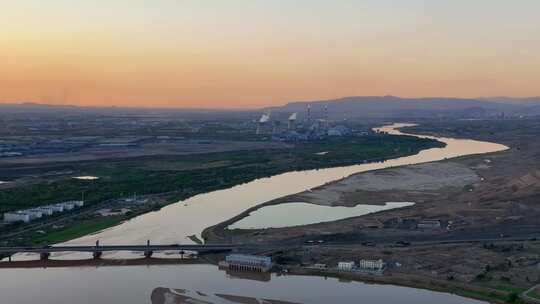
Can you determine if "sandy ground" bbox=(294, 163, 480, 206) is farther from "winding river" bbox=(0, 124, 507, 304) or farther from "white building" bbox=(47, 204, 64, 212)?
"white building" bbox=(47, 204, 64, 212)

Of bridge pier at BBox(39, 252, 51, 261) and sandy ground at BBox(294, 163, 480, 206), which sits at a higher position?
sandy ground at BBox(294, 163, 480, 206)

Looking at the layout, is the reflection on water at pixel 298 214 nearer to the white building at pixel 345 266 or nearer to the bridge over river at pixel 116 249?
the bridge over river at pixel 116 249

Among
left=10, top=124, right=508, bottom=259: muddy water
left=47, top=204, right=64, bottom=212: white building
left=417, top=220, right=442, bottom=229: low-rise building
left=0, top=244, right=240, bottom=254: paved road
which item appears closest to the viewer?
left=0, top=244, right=240, bottom=254: paved road

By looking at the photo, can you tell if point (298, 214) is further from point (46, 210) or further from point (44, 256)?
point (44, 256)

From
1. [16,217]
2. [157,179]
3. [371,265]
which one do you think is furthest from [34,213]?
[371,265]

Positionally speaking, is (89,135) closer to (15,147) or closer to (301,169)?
(15,147)

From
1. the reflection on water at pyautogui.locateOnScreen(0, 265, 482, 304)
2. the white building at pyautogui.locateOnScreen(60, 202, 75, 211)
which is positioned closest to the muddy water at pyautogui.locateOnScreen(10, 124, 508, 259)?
the reflection on water at pyautogui.locateOnScreen(0, 265, 482, 304)
